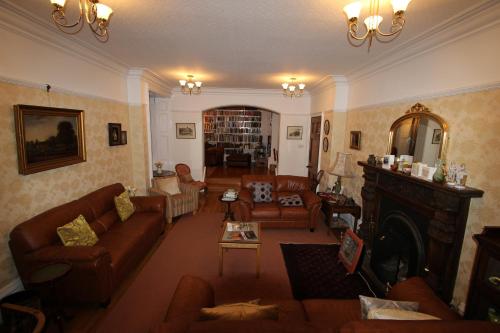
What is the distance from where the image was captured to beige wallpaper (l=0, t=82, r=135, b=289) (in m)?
2.67

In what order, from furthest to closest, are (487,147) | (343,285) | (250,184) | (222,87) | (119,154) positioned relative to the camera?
(222,87)
(250,184)
(119,154)
(343,285)
(487,147)

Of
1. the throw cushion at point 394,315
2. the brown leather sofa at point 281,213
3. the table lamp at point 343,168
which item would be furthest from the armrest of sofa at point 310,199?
the throw cushion at point 394,315

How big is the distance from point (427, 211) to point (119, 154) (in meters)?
5.21

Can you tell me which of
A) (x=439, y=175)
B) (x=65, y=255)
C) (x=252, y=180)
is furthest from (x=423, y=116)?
(x=65, y=255)

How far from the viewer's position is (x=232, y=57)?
13.6 feet

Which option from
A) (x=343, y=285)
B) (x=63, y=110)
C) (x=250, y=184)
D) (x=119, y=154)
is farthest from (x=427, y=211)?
(x=119, y=154)

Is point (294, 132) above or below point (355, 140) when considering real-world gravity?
above

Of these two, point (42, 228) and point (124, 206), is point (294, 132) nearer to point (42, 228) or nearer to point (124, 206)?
point (124, 206)

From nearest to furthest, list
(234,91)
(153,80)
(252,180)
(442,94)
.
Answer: (442,94) < (252,180) < (153,80) < (234,91)

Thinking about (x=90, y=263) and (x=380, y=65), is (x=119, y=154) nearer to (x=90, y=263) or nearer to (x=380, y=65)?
(x=90, y=263)

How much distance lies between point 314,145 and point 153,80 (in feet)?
15.0

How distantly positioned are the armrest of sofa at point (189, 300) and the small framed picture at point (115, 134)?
3464 mm

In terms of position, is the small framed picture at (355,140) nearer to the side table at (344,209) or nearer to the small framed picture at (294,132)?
the side table at (344,209)

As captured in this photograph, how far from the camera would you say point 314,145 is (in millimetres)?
7117
